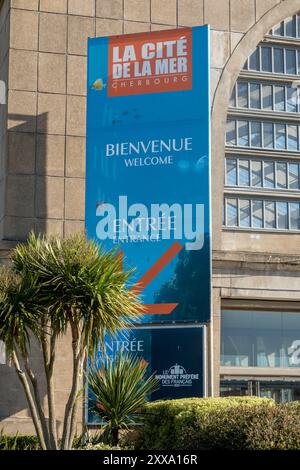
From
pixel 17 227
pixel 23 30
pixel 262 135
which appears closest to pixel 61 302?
pixel 17 227

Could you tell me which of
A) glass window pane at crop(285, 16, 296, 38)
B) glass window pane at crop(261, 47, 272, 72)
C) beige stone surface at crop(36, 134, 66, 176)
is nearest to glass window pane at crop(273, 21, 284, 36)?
glass window pane at crop(285, 16, 296, 38)

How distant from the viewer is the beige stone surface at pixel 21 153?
32719 mm

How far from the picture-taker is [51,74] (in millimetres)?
33500

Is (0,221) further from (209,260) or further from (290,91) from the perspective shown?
(290,91)

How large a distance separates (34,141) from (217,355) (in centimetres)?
991

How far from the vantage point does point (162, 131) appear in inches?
1203

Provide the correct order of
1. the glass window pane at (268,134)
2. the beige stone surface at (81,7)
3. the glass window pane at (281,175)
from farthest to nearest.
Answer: the glass window pane at (268,134) → the glass window pane at (281,175) → the beige stone surface at (81,7)

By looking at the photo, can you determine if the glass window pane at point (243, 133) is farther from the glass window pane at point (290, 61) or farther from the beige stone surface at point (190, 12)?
the beige stone surface at point (190, 12)

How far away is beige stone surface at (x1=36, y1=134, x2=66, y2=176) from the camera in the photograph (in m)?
32.9

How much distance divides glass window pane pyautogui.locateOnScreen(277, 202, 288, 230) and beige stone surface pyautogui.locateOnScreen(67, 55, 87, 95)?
8269mm

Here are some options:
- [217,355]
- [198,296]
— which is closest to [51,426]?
[198,296]

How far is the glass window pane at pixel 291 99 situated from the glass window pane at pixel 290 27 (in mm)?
2091

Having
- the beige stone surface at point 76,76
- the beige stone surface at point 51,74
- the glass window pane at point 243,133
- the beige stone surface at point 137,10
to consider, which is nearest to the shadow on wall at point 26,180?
the beige stone surface at point 51,74

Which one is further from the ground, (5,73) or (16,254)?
(5,73)
